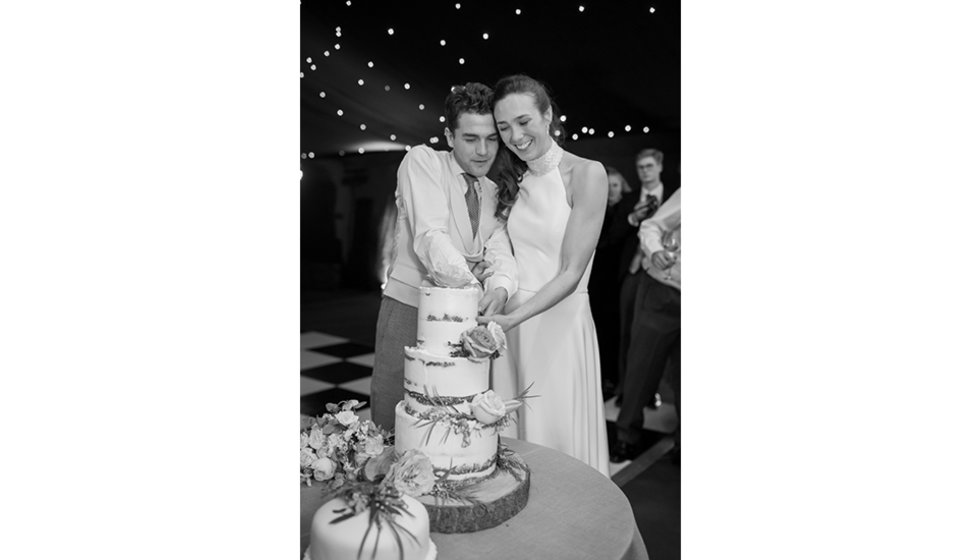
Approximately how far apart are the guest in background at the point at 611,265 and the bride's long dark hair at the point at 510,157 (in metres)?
0.46

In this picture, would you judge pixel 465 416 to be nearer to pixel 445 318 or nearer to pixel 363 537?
pixel 445 318

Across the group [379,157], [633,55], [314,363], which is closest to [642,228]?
[633,55]

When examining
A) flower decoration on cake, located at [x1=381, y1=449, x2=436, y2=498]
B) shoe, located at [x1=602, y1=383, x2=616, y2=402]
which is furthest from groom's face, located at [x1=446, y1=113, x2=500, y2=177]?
shoe, located at [x1=602, y1=383, x2=616, y2=402]

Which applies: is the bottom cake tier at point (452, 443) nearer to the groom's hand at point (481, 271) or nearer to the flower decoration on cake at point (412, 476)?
the flower decoration on cake at point (412, 476)

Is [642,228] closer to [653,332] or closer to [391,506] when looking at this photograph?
[653,332]

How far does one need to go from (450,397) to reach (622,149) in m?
1.13

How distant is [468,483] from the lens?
1228 millimetres

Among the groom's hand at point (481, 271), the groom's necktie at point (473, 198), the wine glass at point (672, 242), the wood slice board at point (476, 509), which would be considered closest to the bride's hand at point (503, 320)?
the groom's hand at point (481, 271)

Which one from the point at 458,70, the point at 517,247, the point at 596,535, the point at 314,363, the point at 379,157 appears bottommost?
the point at 596,535

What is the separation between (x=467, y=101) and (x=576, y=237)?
16.9 inches

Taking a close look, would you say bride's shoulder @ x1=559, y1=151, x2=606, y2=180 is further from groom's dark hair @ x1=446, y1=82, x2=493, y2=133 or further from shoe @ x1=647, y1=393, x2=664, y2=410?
shoe @ x1=647, y1=393, x2=664, y2=410

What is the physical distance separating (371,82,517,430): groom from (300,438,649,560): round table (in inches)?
17.4

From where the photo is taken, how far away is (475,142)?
61.5 inches

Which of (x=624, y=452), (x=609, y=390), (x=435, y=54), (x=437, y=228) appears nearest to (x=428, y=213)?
(x=437, y=228)
